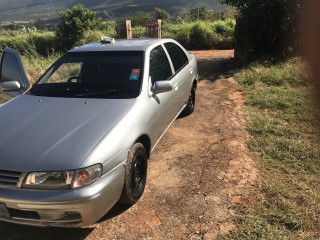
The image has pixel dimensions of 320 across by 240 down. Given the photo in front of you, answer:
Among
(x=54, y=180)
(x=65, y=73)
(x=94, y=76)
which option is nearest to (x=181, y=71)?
(x=94, y=76)

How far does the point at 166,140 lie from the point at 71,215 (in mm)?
2593

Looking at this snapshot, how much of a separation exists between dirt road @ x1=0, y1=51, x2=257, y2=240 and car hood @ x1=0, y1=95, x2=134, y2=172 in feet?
2.74

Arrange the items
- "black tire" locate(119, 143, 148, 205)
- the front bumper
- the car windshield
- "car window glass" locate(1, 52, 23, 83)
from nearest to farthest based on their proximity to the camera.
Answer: the front bumper
"black tire" locate(119, 143, 148, 205)
the car windshield
"car window glass" locate(1, 52, 23, 83)

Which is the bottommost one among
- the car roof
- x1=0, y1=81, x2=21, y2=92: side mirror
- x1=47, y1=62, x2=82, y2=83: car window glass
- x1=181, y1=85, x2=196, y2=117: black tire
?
x1=181, y1=85, x2=196, y2=117: black tire

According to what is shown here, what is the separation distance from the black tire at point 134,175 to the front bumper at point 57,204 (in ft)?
1.14

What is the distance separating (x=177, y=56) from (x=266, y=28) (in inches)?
253

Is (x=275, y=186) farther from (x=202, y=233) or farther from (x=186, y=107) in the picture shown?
(x=186, y=107)

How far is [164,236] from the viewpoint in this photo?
3.10m

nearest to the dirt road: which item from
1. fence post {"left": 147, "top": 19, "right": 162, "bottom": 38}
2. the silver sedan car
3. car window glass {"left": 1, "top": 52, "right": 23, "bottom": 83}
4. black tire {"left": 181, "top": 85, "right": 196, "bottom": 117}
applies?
black tire {"left": 181, "top": 85, "right": 196, "bottom": 117}

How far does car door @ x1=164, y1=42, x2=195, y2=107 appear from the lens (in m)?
4.98

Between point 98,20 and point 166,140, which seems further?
point 98,20

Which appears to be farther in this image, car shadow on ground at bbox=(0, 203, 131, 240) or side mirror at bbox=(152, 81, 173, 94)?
side mirror at bbox=(152, 81, 173, 94)

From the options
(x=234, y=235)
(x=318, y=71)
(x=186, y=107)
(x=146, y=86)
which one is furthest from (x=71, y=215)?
(x=318, y=71)

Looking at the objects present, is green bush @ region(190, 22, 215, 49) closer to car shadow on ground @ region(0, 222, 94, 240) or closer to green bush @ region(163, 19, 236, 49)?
green bush @ region(163, 19, 236, 49)
